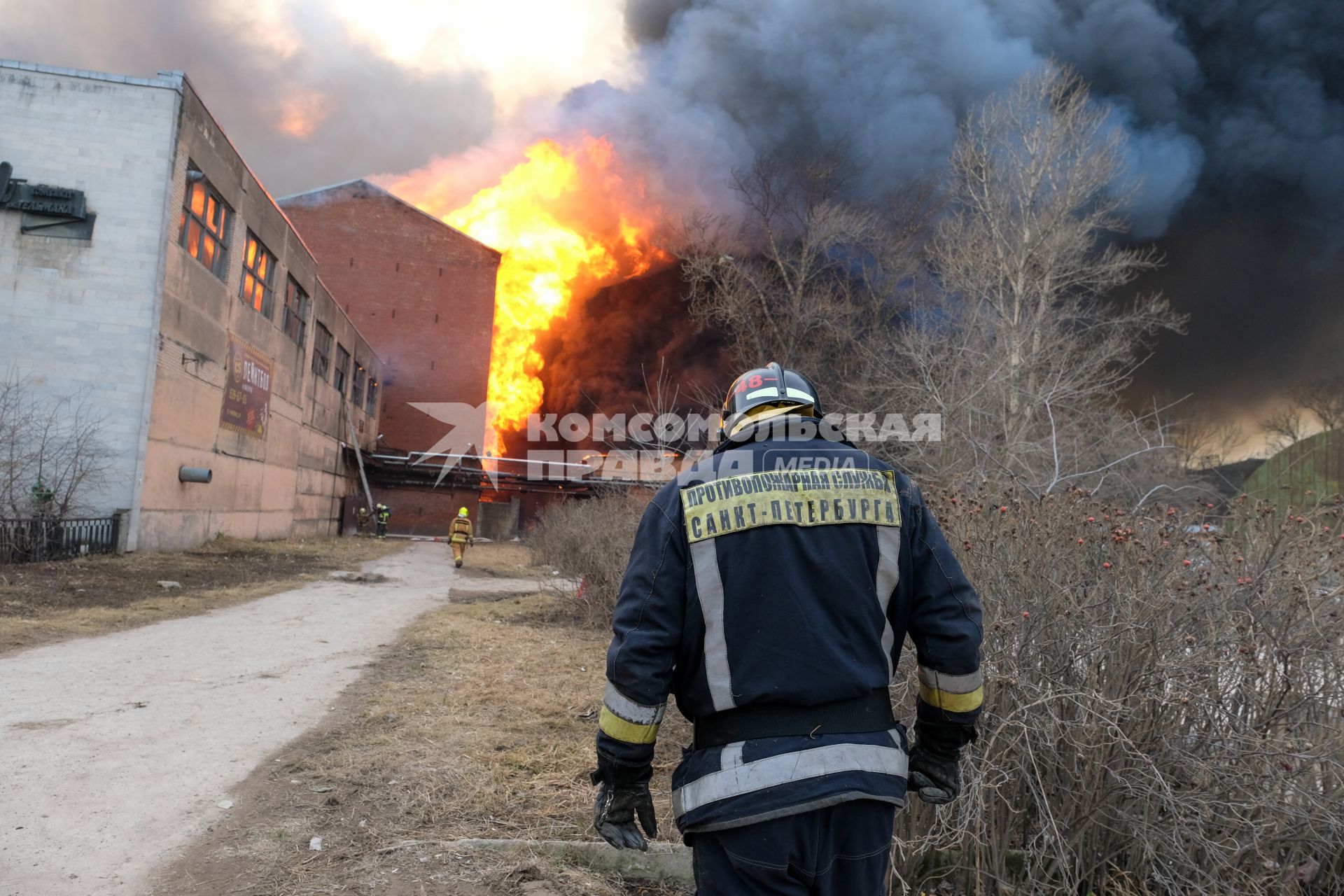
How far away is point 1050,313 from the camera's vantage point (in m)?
19.5

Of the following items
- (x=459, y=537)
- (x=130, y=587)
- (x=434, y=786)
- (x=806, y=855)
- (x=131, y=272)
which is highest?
(x=131, y=272)

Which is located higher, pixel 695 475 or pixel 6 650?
pixel 695 475

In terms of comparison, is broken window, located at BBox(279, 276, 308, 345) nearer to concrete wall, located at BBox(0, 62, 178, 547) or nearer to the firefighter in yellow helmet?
concrete wall, located at BBox(0, 62, 178, 547)

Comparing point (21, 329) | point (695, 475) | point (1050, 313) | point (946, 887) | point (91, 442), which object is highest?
point (1050, 313)

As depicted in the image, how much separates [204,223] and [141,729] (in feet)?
49.5

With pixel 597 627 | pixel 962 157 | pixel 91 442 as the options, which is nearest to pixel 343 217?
pixel 91 442

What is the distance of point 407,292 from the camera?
37.2 m

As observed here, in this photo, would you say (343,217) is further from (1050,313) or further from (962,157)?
(1050,313)

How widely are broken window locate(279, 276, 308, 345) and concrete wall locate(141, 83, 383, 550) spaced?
0.79 feet

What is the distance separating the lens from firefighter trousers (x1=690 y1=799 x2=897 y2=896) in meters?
1.97

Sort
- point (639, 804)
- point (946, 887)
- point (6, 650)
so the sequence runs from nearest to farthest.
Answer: point (639, 804)
point (946, 887)
point (6, 650)

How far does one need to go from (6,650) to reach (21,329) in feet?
32.7

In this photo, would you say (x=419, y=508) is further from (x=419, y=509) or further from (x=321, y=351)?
(x=321, y=351)

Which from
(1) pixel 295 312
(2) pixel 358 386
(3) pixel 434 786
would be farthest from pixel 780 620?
(2) pixel 358 386
